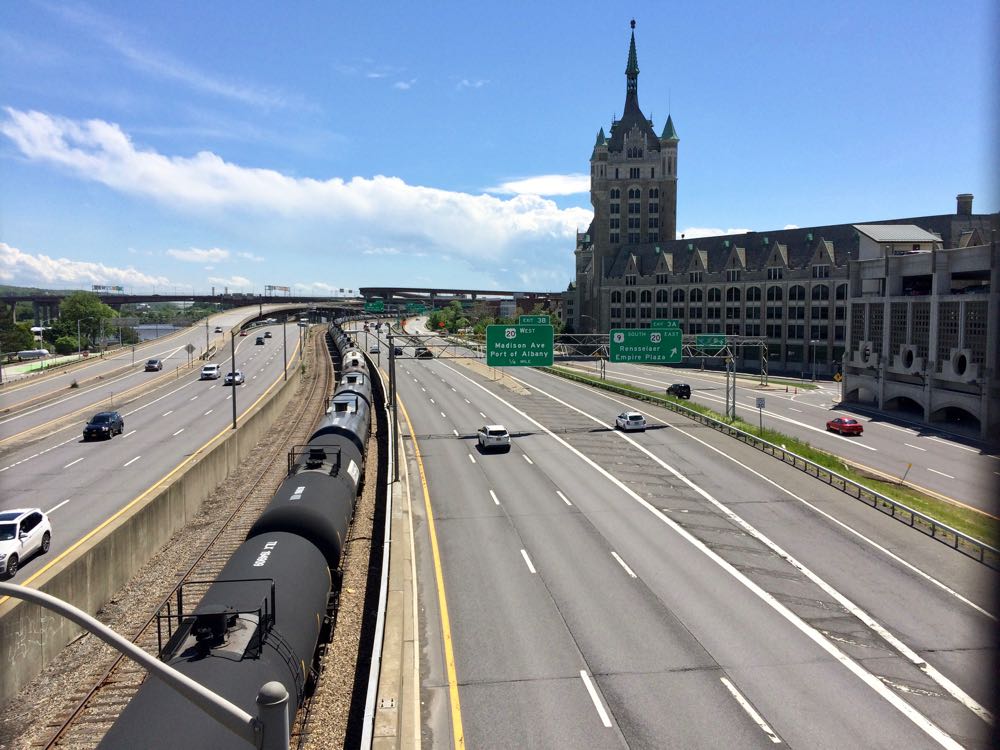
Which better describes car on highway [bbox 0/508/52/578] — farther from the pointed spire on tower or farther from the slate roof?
the pointed spire on tower

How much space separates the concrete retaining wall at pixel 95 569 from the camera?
15.6 m

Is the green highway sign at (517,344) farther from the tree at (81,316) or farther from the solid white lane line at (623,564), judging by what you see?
the tree at (81,316)

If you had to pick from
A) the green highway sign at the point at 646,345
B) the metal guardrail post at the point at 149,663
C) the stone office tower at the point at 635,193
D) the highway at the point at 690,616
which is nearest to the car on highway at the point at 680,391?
the green highway sign at the point at 646,345

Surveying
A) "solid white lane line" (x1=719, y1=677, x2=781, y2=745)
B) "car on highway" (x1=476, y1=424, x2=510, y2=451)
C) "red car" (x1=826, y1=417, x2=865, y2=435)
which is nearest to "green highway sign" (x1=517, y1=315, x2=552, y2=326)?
"car on highway" (x1=476, y1=424, x2=510, y2=451)

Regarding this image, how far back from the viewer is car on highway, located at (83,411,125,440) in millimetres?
42750

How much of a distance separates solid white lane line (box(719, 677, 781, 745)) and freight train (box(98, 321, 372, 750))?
8818 millimetres

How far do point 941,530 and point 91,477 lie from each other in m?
38.1

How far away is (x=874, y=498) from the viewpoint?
96.5 feet

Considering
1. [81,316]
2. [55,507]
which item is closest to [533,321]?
[55,507]

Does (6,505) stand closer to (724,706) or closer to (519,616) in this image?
(519,616)

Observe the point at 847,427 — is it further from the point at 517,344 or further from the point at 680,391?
the point at 517,344

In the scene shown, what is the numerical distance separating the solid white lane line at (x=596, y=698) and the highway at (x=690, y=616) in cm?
6

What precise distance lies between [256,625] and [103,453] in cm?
3374

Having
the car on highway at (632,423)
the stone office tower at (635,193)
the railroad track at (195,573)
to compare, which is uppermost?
the stone office tower at (635,193)
